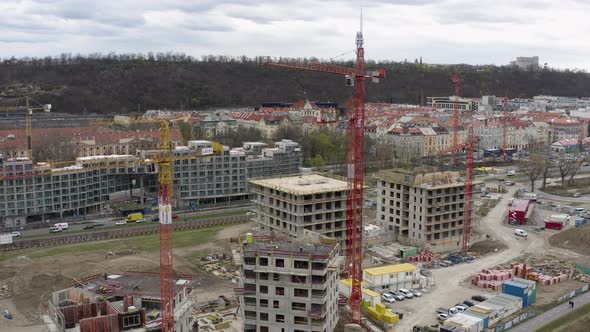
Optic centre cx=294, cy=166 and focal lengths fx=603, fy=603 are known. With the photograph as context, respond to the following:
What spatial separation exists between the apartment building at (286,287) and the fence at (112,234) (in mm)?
23970

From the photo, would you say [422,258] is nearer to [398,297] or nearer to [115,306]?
[398,297]

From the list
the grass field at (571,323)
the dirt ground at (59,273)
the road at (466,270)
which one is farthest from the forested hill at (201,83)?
the grass field at (571,323)

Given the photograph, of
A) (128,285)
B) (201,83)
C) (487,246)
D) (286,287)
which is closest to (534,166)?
(487,246)

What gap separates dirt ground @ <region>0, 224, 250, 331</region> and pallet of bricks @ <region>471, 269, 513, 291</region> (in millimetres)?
15815

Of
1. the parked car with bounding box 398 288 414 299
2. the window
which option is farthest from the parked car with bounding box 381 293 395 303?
the window

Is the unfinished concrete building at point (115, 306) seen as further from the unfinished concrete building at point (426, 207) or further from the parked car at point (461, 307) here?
the unfinished concrete building at point (426, 207)

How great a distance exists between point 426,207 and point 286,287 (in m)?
21.1

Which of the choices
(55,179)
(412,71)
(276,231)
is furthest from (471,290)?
(412,71)

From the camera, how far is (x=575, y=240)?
47812 mm

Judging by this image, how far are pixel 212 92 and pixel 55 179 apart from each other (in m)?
85.9

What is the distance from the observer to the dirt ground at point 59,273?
112ft

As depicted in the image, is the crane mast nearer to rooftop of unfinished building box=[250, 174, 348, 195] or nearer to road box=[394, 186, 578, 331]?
road box=[394, 186, 578, 331]

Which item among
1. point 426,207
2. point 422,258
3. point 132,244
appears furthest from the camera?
point 132,244

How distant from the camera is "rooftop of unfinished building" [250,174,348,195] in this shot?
4141cm
